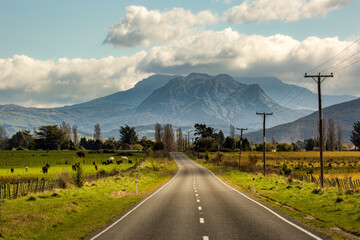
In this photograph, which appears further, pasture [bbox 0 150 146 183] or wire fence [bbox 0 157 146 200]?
pasture [bbox 0 150 146 183]

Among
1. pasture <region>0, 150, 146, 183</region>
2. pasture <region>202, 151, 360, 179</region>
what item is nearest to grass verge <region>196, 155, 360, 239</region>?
pasture <region>0, 150, 146, 183</region>

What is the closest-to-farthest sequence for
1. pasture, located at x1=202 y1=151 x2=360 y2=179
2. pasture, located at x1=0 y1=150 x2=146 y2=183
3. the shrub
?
the shrub, pasture, located at x1=0 y1=150 x2=146 y2=183, pasture, located at x1=202 y1=151 x2=360 y2=179

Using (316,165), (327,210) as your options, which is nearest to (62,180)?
(327,210)

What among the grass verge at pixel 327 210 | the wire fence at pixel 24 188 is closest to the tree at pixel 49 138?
the wire fence at pixel 24 188

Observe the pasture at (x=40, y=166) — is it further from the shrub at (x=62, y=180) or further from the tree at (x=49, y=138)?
the tree at (x=49, y=138)

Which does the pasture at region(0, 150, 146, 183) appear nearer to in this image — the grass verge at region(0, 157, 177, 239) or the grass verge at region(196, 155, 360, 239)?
the grass verge at region(0, 157, 177, 239)

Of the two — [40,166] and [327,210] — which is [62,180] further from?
[40,166]

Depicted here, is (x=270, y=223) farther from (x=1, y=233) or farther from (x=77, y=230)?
(x=1, y=233)

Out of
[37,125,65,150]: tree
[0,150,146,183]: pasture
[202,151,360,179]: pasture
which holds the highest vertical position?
[37,125,65,150]: tree

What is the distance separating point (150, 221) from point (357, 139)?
612 ft

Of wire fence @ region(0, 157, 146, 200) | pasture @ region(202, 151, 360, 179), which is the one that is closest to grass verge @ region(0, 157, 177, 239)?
wire fence @ region(0, 157, 146, 200)

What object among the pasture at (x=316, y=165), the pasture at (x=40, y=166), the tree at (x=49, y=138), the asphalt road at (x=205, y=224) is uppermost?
the tree at (x=49, y=138)

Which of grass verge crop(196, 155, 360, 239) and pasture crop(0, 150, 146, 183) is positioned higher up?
grass verge crop(196, 155, 360, 239)

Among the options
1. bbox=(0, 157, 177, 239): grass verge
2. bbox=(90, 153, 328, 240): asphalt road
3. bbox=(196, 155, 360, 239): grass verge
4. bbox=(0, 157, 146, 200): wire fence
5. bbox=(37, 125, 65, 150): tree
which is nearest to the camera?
bbox=(90, 153, 328, 240): asphalt road
